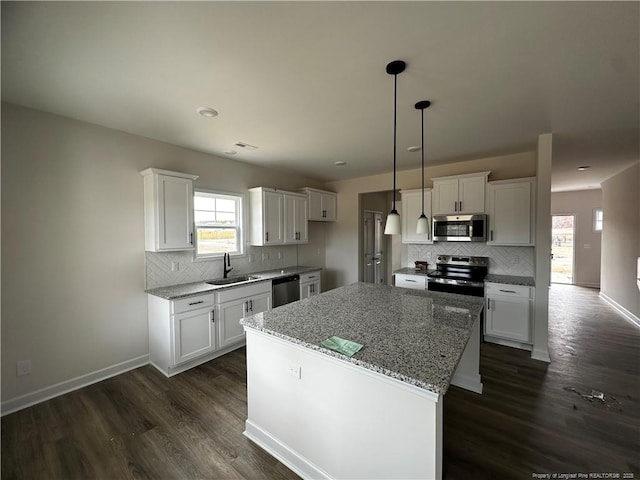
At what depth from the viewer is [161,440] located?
193 cm

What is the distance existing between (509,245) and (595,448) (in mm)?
2401

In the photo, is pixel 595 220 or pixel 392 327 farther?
pixel 595 220

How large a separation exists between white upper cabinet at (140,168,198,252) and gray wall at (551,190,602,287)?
9.54 meters

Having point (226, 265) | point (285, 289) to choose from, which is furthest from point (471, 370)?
point (226, 265)

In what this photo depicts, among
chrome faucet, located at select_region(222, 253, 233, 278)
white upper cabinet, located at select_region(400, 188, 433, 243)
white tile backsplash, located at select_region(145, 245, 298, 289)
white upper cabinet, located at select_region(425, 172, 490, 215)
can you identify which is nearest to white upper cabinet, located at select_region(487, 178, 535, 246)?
white upper cabinet, located at select_region(425, 172, 490, 215)

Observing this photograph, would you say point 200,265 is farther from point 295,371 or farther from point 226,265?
point 295,371

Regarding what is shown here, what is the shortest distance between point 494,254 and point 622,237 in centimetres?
303

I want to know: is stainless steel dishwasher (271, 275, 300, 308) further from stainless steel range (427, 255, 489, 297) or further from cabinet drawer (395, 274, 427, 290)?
stainless steel range (427, 255, 489, 297)

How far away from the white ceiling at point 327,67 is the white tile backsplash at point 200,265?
4.85 ft

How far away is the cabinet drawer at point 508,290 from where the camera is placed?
324 centimetres

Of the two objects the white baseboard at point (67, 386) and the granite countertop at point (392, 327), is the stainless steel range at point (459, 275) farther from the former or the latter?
the white baseboard at point (67, 386)

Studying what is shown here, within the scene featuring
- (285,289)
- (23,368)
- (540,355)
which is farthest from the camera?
(285,289)

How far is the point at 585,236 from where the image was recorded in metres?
7.07

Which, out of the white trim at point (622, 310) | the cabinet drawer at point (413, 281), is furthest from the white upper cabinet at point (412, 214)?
the white trim at point (622, 310)
